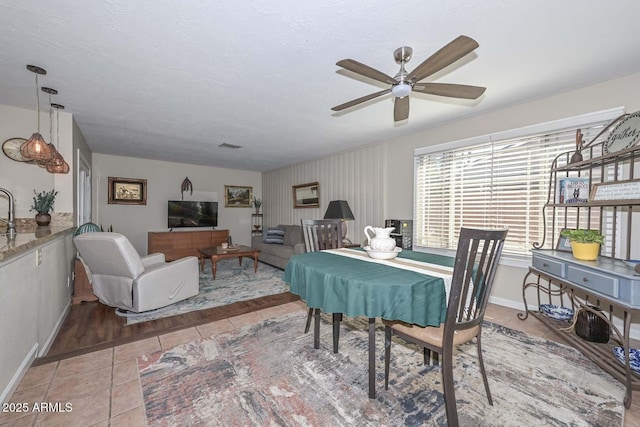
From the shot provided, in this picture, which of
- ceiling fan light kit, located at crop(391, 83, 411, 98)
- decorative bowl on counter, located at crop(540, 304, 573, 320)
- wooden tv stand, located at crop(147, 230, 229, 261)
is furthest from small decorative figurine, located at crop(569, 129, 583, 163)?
wooden tv stand, located at crop(147, 230, 229, 261)

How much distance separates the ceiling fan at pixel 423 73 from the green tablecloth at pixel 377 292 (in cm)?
120

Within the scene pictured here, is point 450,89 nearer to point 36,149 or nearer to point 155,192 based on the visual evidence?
point 36,149

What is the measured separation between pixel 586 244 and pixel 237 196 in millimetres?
6978

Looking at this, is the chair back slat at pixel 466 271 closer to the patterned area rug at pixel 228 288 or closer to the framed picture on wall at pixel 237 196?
the patterned area rug at pixel 228 288

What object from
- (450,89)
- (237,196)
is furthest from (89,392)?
(237,196)

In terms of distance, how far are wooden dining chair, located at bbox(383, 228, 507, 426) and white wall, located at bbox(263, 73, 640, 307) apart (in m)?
2.09

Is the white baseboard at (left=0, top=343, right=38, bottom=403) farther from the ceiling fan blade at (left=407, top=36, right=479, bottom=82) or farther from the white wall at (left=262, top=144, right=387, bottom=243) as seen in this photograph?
the white wall at (left=262, top=144, right=387, bottom=243)

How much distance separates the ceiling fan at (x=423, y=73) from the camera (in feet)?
4.87

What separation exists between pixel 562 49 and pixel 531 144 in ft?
4.10

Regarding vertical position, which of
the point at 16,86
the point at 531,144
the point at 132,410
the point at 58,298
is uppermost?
the point at 16,86

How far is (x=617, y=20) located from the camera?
1698 millimetres

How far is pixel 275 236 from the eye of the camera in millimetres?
5941

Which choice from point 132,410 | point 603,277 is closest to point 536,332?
point 603,277

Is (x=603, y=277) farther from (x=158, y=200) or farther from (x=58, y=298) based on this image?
(x=158, y=200)
